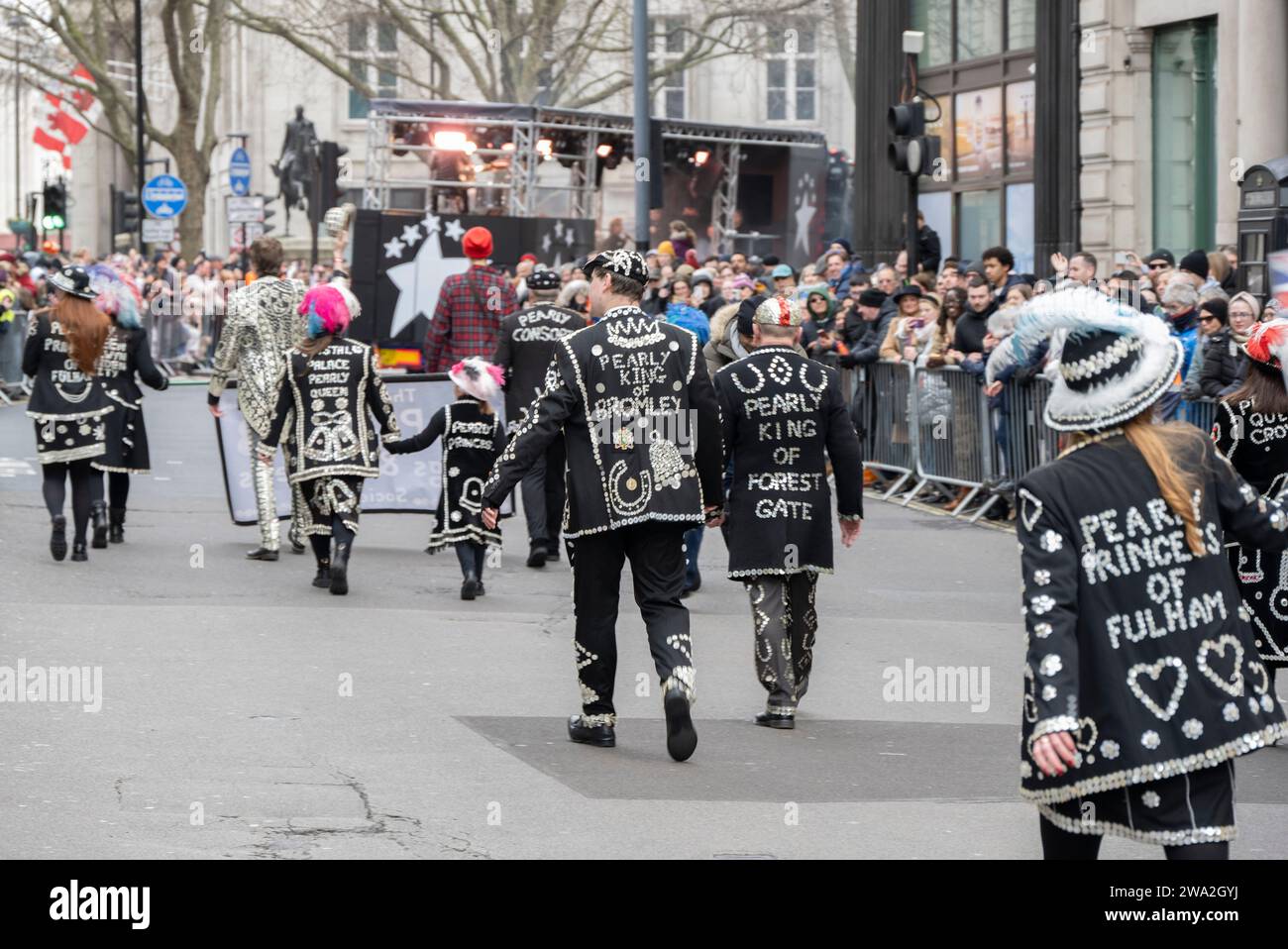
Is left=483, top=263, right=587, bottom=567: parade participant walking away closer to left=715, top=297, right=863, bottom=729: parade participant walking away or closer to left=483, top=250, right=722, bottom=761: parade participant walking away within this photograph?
left=715, top=297, right=863, bottom=729: parade participant walking away

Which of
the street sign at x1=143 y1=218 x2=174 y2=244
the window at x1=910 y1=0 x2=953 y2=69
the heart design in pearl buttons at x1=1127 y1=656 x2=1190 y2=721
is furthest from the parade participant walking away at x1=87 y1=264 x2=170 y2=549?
the street sign at x1=143 y1=218 x2=174 y2=244

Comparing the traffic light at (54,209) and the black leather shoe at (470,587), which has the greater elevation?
the traffic light at (54,209)

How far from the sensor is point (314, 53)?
43.9 m

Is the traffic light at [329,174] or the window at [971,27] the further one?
the traffic light at [329,174]

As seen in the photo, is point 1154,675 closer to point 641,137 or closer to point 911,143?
point 911,143

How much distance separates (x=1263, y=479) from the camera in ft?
28.2

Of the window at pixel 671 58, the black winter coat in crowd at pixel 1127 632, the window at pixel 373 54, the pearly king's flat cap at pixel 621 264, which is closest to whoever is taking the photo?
the black winter coat in crowd at pixel 1127 632

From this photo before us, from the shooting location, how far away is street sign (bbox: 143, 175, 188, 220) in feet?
129

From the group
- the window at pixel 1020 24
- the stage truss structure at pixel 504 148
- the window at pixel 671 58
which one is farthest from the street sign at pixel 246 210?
the window at pixel 1020 24

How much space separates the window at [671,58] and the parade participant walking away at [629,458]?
1619 inches

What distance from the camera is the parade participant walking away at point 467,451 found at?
12.1 metres

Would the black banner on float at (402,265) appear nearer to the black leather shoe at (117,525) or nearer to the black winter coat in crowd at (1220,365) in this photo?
the black leather shoe at (117,525)

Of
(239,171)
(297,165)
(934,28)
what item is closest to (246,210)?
(239,171)

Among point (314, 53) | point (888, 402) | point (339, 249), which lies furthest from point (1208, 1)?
point (314, 53)
